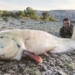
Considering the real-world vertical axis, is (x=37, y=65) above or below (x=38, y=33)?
below

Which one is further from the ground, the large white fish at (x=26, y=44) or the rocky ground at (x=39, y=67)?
the large white fish at (x=26, y=44)

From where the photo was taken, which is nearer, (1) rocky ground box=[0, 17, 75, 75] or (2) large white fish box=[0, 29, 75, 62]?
(1) rocky ground box=[0, 17, 75, 75]

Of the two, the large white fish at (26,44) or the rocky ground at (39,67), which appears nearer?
the rocky ground at (39,67)

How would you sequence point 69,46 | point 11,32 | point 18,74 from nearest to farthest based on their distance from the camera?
point 18,74
point 11,32
point 69,46

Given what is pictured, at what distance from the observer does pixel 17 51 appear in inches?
220

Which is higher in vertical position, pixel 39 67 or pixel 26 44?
pixel 26 44

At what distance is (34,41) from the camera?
604 centimetres

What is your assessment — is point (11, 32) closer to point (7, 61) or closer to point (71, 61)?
point (7, 61)

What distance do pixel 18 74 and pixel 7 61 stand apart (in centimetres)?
56

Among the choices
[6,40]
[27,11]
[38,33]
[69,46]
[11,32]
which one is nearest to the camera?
[6,40]

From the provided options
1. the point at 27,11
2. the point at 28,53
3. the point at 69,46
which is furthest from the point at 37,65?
the point at 27,11

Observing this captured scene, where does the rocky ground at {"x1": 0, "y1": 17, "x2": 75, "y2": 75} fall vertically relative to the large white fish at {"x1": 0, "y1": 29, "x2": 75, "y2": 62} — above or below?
below

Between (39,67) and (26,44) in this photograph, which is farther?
(26,44)

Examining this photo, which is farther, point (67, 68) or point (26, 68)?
point (67, 68)
